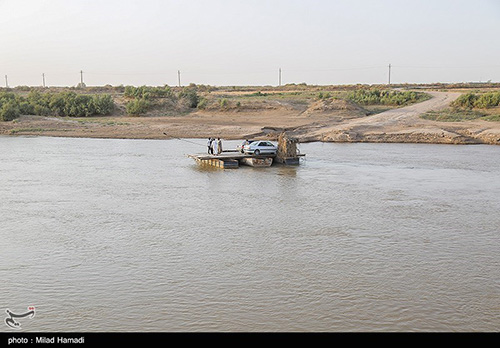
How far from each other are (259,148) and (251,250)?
55.3 ft

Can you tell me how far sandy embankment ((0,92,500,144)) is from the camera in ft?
138

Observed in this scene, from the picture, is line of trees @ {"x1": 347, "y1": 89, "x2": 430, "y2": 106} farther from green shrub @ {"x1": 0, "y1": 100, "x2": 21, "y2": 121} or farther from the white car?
green shrub @ {"x1": 0, "y1": 100, "x2": 21, "y2": 121}

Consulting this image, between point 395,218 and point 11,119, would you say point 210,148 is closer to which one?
point 395,218

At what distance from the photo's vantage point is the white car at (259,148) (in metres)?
30.4

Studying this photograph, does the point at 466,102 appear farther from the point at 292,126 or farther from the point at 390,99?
the point at 292,126

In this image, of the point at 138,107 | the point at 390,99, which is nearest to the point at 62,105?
the point at 138,107

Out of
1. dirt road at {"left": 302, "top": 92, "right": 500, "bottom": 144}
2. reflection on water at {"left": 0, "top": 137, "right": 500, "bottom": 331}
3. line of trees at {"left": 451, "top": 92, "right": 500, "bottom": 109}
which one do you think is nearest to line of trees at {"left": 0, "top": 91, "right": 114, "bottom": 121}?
dirt road at {"left": 302, "top": 92, "right": 500, "bottom": 144}

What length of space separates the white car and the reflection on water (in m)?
3.55

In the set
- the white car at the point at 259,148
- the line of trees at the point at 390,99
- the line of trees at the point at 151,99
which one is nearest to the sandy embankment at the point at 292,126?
the line of trees at the point at 151,99

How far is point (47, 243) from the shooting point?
14453mm

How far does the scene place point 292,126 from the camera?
4778 centimetres

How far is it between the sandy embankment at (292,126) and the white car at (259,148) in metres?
11.9

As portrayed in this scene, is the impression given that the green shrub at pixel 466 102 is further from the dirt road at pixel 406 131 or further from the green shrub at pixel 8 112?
the green shrub at pixel 8 112

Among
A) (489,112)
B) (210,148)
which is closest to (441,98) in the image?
(489,112)
